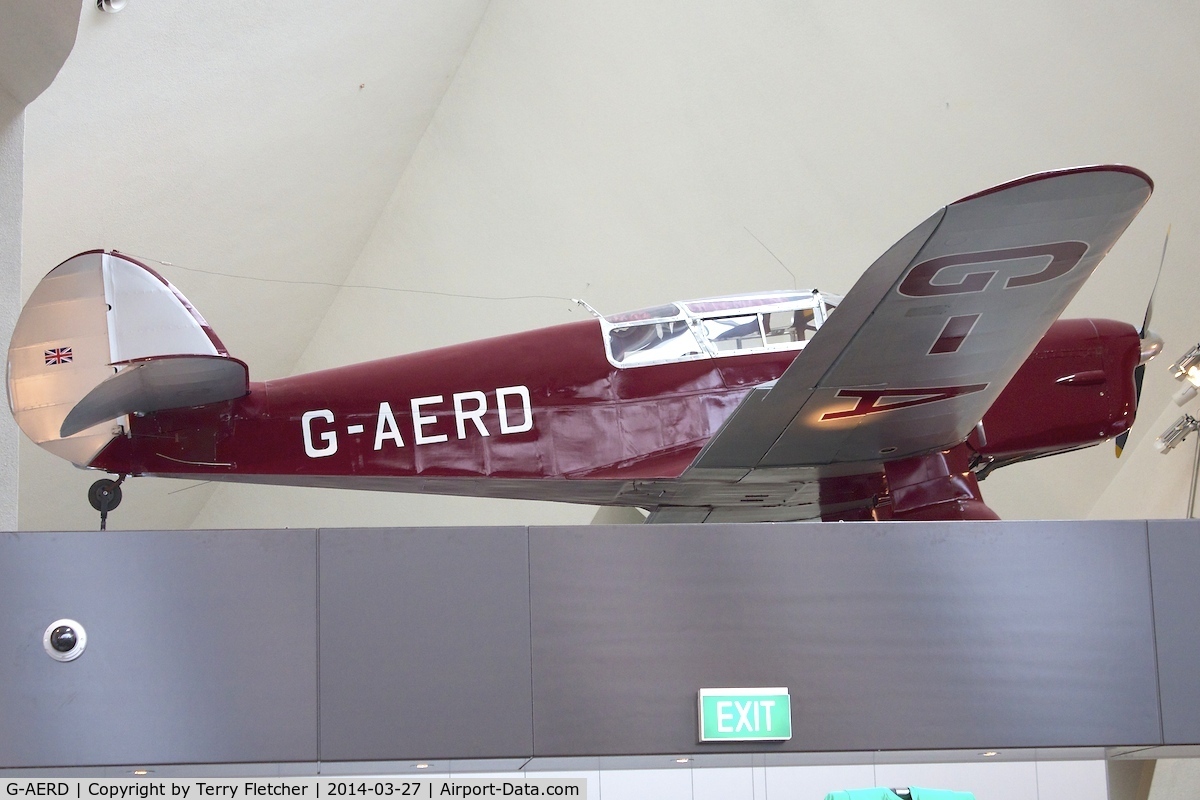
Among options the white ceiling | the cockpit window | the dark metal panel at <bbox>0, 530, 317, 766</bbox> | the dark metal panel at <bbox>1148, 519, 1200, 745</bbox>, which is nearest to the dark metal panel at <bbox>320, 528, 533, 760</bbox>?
the dark metal panel at <bbox>0, 530, 317, 766</bbox>

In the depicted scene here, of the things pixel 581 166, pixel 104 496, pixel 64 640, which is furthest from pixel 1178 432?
pixel 64 640

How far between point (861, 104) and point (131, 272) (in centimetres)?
408

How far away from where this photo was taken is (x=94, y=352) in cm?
346

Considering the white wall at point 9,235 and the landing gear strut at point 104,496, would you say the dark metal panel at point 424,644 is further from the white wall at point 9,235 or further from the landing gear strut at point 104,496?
the white wall at point 9,235

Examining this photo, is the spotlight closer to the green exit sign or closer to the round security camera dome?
the green exit sign

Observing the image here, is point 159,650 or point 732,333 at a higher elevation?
point 732,333

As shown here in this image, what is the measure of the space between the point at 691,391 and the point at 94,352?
6.79ft

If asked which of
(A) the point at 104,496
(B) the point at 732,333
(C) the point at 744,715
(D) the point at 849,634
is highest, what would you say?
(B) the point at 732,333

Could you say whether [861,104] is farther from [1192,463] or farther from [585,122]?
[1192,463]

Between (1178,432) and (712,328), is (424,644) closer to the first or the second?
(712,328)

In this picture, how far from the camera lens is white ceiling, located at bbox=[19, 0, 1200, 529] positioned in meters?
5.18

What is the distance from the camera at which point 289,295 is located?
6.25 m

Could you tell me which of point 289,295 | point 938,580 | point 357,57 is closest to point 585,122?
point 357,57

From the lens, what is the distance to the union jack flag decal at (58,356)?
134 inches
